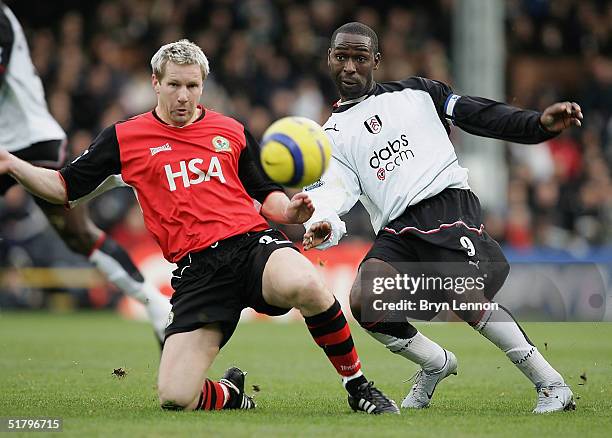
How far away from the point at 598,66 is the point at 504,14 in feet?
8.86

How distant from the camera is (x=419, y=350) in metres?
6.97

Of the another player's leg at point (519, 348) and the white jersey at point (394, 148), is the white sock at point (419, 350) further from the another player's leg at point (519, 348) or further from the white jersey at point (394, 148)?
the white jersey at point (394, 148)

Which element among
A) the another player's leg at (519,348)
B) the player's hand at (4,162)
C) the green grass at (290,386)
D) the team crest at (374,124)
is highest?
the team crest at (374,124)

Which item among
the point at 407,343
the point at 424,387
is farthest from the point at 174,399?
the point at 424,387

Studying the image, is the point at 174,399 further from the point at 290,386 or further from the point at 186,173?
the point at 290,386

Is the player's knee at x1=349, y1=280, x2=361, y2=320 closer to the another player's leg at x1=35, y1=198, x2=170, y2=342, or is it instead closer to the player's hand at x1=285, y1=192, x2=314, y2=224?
the player's hand at x1=285, y1=192, x2=314, y2=224

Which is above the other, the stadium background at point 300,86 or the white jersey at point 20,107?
the white jersey at point 20,107

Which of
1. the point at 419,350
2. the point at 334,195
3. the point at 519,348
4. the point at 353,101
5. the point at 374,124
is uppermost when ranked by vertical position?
the point at 353,101

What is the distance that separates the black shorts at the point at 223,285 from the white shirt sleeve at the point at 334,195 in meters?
0.26

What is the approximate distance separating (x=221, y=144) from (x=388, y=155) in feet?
3.56

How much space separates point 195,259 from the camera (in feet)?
22.2

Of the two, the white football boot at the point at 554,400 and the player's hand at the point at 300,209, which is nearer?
the player's hand at the point at 300,209

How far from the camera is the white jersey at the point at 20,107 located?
9.33 meters

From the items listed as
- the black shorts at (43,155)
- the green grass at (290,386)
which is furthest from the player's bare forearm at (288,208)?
the black shorts at (43,155)
